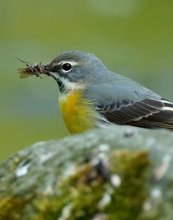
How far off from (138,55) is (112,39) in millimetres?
1383

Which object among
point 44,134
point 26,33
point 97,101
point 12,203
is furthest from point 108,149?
point 26,33

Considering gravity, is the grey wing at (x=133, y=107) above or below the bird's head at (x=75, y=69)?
below

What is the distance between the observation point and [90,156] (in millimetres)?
7242

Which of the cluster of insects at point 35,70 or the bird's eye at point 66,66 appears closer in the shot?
the bird's eye at point 66,66

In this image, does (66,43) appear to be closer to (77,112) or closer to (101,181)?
(77,112)

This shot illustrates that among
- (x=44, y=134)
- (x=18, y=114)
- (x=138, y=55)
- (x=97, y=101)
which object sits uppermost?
(x=138, y=55)

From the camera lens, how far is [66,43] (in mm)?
24641

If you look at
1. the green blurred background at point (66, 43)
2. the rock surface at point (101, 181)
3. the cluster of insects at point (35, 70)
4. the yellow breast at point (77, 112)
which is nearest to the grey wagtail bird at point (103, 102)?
the yellow breast at point (77, 112)

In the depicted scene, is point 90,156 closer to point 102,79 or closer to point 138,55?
point 102,79

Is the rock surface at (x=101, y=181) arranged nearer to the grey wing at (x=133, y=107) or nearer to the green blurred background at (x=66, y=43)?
the grey wing at (x=133, y=107)

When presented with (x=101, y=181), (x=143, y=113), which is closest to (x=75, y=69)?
(x=143, y=113)

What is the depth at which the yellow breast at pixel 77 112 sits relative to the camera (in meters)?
11.2

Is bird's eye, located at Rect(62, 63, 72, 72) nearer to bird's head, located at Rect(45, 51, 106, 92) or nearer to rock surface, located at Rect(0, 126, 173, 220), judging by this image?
bird's head, located at Rect(45, 51, 106, 92)

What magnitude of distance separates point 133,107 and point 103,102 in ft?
1.04
